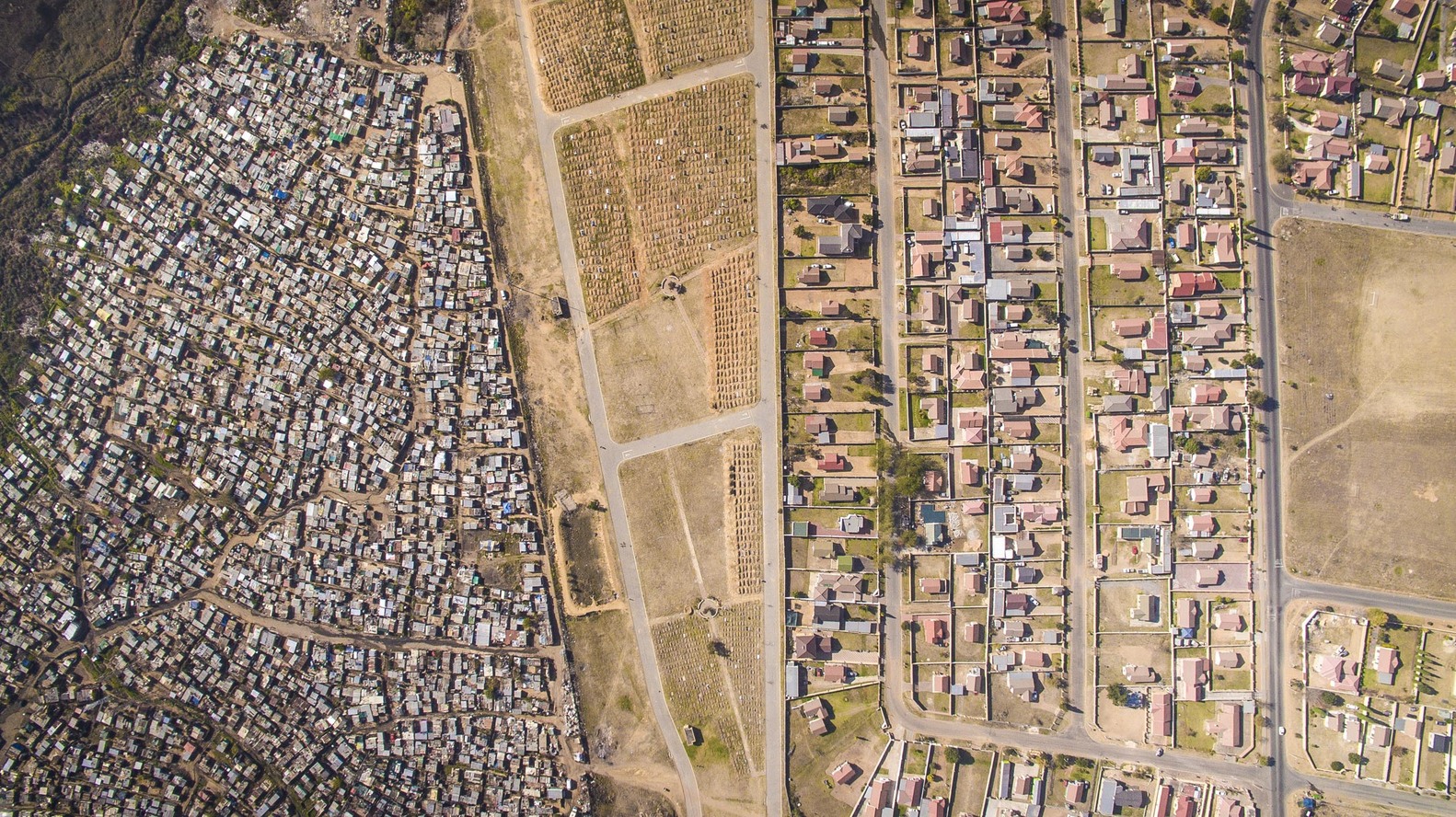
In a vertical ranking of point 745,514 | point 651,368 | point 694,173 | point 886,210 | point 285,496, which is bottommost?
point 745,514

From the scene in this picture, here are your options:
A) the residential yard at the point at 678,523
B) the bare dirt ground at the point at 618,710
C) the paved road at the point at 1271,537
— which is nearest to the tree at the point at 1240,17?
the paved road at the point at 1271,537

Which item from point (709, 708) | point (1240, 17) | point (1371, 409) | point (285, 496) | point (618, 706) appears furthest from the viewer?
point (285, 496)

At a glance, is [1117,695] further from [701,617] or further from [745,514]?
[701,617]

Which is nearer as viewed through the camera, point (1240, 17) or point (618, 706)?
point (1240, 17)

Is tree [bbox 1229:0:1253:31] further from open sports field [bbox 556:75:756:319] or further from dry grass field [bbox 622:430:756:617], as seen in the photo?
dry grass field [bbox 622:430:756:617]

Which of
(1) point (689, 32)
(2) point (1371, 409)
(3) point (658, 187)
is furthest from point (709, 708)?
(2) point (1371, 409)

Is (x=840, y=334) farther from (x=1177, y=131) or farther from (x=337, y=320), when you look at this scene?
(x=337, y=320)

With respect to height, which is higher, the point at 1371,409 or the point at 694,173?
the point at 694,173
